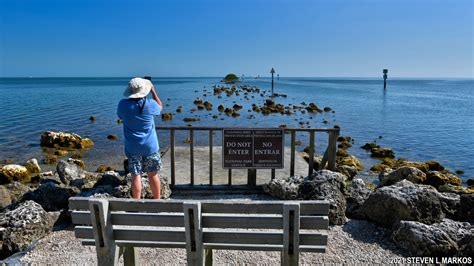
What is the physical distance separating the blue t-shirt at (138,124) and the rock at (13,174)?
8422 mm

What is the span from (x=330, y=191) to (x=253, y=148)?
1.77 m

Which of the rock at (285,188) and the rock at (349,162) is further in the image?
the rock at (349,162)

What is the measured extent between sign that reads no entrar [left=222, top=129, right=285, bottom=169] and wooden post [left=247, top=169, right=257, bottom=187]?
0.52 ft

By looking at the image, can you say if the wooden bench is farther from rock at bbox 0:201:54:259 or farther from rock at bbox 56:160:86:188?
rock at bbox 56:160:86:188

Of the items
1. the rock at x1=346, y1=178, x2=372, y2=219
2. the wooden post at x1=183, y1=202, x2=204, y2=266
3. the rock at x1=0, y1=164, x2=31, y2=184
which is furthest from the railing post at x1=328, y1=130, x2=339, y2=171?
the rock at x1=0, y1=164, x2=31, y2=184

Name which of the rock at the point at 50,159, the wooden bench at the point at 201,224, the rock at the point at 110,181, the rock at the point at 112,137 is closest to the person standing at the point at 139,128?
the wooden bench at the point at 201,224

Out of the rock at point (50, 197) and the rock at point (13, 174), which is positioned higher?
the rock at point (50, 197)

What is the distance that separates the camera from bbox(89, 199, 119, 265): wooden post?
3045 millimetres

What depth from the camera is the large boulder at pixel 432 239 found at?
443cm

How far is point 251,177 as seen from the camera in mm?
6977

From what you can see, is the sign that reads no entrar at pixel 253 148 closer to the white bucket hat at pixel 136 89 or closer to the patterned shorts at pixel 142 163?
the patterned shorts at pixel 142 163

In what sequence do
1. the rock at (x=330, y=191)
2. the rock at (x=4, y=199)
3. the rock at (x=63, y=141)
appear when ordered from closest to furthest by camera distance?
the rock at (x=330, y=191), the rock at (x=4, y=199), the rock at (x=63, y=141)

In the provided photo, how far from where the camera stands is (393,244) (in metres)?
4.83

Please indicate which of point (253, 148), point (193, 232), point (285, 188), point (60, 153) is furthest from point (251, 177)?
point (60, 153)
